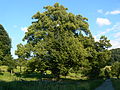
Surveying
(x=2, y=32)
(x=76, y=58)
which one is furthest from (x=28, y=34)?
(x=2, y=32)

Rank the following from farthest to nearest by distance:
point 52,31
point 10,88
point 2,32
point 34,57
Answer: point 2,32, point 52,31, point 34,57, point 10,88

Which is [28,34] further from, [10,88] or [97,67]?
[10,88]

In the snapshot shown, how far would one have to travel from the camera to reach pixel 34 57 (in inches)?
1228

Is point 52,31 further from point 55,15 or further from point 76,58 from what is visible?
point 76,58

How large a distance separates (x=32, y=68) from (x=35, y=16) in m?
11.0

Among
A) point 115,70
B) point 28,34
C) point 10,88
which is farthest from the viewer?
point 115,70

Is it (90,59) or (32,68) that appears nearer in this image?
(32,68)

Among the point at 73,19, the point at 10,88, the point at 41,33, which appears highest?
the point at 73,19

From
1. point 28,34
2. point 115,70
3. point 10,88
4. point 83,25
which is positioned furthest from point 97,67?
point 10,88

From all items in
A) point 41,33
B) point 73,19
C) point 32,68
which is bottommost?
point 32,68

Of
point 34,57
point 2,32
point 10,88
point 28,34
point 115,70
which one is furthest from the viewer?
point 115,70

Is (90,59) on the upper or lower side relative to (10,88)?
upper

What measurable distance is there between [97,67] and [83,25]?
8.26 metres

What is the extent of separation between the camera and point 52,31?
110ft
